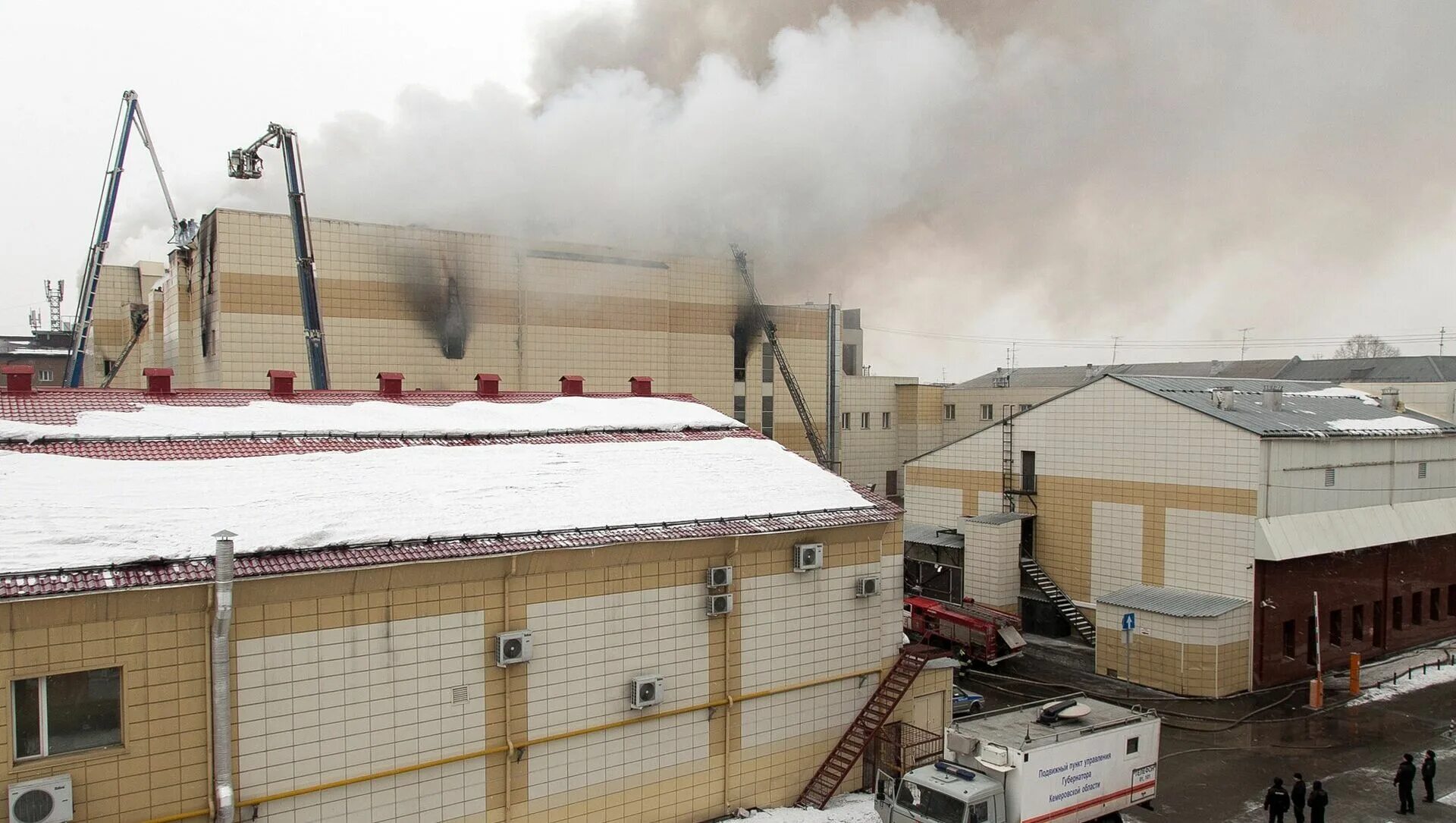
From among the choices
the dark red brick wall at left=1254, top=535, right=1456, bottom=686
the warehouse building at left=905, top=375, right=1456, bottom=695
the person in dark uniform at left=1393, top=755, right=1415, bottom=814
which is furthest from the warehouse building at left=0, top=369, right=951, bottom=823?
the dark red brick wall at left=1254, top=535, right=1456, bottom=686

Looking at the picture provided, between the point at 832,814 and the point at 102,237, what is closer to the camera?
the point at 832,814

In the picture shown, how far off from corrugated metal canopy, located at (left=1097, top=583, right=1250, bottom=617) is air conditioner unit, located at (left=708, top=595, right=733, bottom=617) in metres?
14.0

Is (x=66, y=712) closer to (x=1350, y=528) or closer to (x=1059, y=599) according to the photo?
(x=1059, y=599)

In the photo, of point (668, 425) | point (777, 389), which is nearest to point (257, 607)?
point (668, 425)

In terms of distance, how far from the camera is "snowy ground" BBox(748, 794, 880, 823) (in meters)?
15.2

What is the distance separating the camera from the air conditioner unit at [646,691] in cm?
1417

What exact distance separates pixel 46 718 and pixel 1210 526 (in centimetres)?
2514

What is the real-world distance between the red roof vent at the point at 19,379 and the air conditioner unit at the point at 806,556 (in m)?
12.5

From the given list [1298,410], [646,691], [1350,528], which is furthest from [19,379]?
[1298,410]

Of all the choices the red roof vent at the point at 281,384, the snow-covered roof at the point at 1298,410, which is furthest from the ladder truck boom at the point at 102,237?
the snow-covered roof at the point at 1298,410

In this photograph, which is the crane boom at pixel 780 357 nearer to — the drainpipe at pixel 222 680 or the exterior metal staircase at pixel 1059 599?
the exterior metal staircase at pixel 1059 599

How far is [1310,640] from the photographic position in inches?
1007

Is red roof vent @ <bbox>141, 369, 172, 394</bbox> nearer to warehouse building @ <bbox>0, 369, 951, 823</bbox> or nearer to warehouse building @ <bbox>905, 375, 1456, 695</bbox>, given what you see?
warehouse building @ <bbox>0, 369, 951, 823</bbox>

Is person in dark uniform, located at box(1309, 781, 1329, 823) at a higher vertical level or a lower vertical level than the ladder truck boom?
lower
